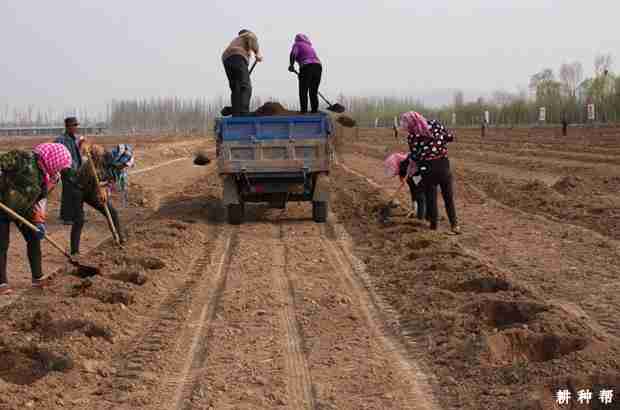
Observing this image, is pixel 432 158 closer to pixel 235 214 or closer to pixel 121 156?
pixel 235 214

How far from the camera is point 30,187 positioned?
796 cm

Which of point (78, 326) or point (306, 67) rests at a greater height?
point (306, 67)

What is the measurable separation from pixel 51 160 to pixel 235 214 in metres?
5.10

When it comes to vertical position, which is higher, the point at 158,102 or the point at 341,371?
the point at 158,102

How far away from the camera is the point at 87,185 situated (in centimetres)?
1024

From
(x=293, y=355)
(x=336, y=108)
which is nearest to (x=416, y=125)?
(x=336, y=108)

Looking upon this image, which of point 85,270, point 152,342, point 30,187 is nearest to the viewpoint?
point 152,342

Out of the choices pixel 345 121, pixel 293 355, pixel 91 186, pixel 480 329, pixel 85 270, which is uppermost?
pixel 345 121

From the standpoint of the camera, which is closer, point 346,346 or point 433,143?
point 346,346

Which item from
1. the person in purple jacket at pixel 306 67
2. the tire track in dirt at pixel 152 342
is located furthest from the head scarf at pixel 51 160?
the person in purple jacket at pixel 306 67

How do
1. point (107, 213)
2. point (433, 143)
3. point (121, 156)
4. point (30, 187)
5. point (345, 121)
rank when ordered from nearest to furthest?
1. point (30, 187)
2. point (107, 213)
3. point (433, 143)
4. point (121, 156)
5. point (345, 121)

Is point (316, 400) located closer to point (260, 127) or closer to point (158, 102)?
point (260, 127)

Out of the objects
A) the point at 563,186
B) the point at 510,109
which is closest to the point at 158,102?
the point at 510,109

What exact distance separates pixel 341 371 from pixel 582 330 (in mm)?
1732
